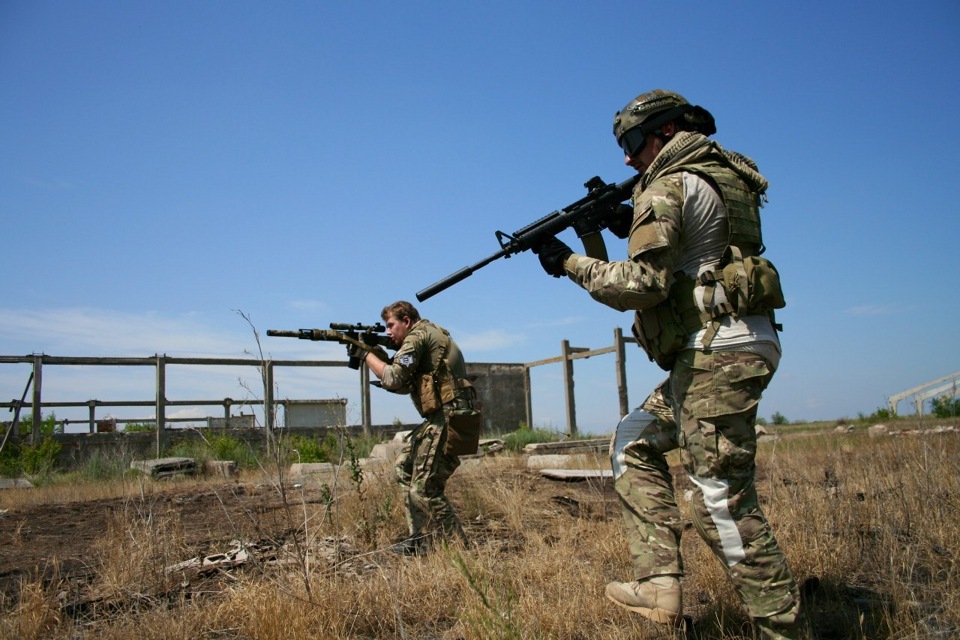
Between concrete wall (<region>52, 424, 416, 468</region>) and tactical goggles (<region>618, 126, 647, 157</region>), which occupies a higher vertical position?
tactical goggles (<region>618, 126, 647, 157</region>)

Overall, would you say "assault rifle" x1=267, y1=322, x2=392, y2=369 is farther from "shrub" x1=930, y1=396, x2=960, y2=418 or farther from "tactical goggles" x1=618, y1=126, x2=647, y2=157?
"shrub" x1=930, y1=396, x2=960, y2=418

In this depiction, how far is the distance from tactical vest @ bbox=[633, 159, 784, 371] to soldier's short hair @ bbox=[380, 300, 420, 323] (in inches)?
129

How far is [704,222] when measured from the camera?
101 inches

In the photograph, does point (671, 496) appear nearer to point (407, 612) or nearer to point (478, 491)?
point (407, 612)

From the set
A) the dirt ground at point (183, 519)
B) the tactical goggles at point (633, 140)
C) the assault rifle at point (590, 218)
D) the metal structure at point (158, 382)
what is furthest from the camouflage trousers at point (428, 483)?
the metal structure at point (158, 382)

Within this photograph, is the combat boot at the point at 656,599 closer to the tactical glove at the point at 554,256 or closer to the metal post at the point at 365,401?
the tactical glove at the point at 554,256

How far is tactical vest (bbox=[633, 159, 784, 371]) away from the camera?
2.44 m

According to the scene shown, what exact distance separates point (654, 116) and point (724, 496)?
1.53 meters

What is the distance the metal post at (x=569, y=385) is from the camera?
13.3m

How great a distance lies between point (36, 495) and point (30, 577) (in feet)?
17.7

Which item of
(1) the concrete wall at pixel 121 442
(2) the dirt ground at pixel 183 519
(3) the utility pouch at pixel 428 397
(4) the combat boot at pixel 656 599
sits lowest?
(2) the dirt ground at pixel 183 519

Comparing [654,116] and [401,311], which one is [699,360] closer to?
[654,116]

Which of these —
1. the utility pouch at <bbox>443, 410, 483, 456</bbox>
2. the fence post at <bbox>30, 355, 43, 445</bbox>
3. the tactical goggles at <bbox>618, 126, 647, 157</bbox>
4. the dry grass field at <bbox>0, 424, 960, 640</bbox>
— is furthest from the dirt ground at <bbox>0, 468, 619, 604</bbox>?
the fence post at <bbox>30, 355, 43, 445</bbox>

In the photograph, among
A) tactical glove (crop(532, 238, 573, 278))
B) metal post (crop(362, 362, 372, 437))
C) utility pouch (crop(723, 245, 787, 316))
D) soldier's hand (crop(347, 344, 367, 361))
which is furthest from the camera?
metal post (crop(362, 362, 372, 437))
